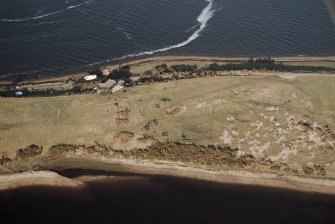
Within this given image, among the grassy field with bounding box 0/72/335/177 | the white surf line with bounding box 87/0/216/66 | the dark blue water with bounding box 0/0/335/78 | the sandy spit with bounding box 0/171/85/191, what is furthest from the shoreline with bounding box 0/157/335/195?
the white surf line with bounding box 87/0/216/66

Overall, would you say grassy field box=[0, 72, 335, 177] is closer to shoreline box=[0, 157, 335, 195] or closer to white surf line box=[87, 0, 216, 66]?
shoreline box=[0, 157, 335, 195]

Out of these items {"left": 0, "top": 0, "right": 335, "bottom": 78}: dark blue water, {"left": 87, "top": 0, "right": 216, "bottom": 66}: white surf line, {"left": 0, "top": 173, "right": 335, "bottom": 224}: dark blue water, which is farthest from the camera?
{"left": 87, "top": 0, "right": 216, "bottom": 66}: white surf line

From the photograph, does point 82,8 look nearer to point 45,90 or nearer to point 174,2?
point 174,2

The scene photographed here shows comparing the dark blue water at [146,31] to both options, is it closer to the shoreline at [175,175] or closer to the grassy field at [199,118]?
the grassy field at [199,118]

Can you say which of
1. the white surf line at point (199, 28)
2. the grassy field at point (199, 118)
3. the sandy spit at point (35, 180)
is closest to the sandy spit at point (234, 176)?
the grassy field at point (199, 118)

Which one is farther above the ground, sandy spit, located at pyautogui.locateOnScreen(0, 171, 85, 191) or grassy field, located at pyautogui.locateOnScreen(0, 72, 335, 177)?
grassy field, located at pyautogui.locateOnScreen(0, 72, 335, 177)

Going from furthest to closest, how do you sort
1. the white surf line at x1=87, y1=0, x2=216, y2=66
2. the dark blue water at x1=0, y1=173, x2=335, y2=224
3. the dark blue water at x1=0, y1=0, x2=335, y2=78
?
the white surf line at x1=87, y1=0, x2=216, y2=66
the dark blue water at x1=0, y1=0, x2=335, y2=78
the dark blue water at x1=0, y1=173, x2=335, y2=224

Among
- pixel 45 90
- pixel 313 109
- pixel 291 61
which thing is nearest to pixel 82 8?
pixel 45 90
